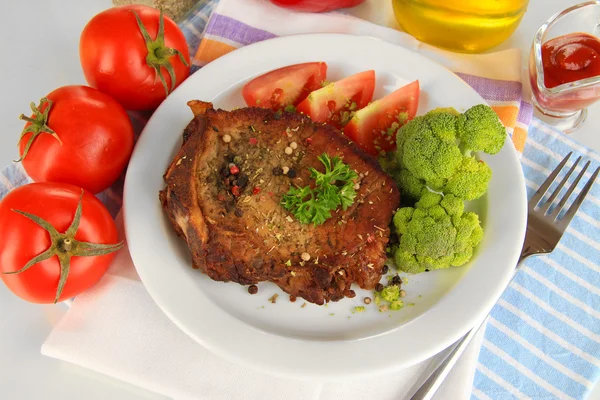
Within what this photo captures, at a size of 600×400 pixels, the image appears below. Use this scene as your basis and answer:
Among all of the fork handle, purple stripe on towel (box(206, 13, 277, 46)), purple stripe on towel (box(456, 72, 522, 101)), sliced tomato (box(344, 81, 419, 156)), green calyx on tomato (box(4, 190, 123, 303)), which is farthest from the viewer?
purple stripe on towel (box(206, 13, 277, 46))

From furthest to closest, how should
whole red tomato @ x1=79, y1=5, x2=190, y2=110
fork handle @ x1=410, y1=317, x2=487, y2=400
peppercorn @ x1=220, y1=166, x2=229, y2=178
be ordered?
whole red tomato @ x1=79, y1=5, x2=190, y2=110 → peppercorn @ x1=220, y1=166, x2=229, y2=178 → fork handle @ x1=410, y1=317, x2=487, y2=400

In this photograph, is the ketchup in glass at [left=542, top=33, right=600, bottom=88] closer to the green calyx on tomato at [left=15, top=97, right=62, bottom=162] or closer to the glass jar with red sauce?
the glass jar with red sauce

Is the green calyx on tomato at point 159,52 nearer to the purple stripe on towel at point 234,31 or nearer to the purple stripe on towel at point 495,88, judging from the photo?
the purple stripe on towel at point 234,31

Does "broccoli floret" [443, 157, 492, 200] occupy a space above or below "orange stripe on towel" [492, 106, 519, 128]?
above

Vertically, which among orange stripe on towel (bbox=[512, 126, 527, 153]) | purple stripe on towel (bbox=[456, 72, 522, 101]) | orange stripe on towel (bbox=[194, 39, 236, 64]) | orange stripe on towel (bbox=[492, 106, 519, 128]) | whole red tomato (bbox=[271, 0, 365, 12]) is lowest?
orange stripe on towel (bbox=[512, 126, 527, 153])

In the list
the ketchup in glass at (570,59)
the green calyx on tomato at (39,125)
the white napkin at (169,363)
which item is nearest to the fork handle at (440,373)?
the white napkin at (169,363)

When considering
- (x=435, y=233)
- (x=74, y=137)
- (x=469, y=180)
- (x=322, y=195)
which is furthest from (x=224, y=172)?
(x=469, y=180)

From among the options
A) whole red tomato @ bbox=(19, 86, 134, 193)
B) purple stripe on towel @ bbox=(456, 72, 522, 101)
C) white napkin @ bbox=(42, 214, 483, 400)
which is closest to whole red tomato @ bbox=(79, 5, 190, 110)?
whole red tomato @ bbox=(19, 86, 134, 193)

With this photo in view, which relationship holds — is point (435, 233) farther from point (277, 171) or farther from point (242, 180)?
point (242, 180)
